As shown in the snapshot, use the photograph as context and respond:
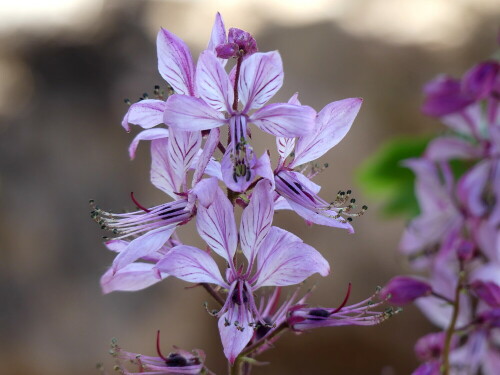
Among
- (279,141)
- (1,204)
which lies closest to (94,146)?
(1,204)

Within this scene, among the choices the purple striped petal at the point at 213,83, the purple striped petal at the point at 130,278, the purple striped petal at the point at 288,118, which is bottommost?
the purple striped petal at the point at 130,278

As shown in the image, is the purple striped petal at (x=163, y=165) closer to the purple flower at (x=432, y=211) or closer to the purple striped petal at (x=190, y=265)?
the purple striped petal at (x=190, y=265)

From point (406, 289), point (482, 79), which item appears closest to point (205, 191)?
point (406, 289)

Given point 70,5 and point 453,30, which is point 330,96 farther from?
point 70,5

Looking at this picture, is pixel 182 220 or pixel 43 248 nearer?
pixel 182 220

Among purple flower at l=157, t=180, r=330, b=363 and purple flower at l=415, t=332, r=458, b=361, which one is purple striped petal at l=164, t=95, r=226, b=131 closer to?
purple flower at l=157, t=180, r=330, b=363

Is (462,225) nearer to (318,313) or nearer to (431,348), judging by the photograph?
(431,348)

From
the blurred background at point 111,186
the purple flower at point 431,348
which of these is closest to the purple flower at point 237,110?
the purple flower at point 431,348
